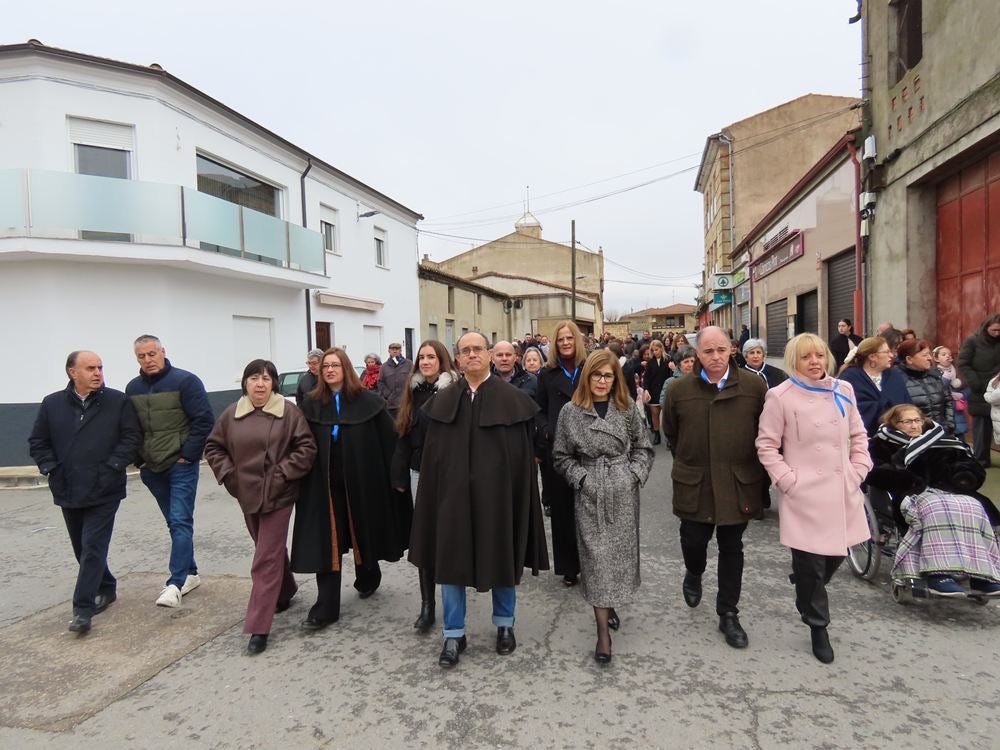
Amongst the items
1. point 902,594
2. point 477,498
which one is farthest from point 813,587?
point 477,498

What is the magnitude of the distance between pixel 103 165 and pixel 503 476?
10.7 metres

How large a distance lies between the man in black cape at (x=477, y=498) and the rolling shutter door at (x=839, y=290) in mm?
10417

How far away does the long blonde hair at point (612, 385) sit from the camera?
143 inches

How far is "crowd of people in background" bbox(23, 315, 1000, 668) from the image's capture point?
11.5ft

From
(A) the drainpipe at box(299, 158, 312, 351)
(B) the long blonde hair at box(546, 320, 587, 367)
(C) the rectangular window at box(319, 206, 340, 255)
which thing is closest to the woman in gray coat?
(B) the long blonde hair at box(546, 320, 587, 367)

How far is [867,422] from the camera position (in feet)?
15.7

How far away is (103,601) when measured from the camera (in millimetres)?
4426

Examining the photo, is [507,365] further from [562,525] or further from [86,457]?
[86,457]

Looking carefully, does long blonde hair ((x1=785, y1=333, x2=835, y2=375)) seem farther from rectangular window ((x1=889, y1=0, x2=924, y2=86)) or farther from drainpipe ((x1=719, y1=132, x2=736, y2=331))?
drainpipe ((x1=719, y1=132, x2=736, y2=331))

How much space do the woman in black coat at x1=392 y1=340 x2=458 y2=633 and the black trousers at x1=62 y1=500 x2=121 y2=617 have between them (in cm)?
198

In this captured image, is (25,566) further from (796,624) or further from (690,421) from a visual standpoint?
(796,624)

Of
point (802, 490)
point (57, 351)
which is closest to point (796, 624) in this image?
point (802, 490)

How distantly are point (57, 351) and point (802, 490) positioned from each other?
11031mm

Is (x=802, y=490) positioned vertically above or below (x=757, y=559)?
above
